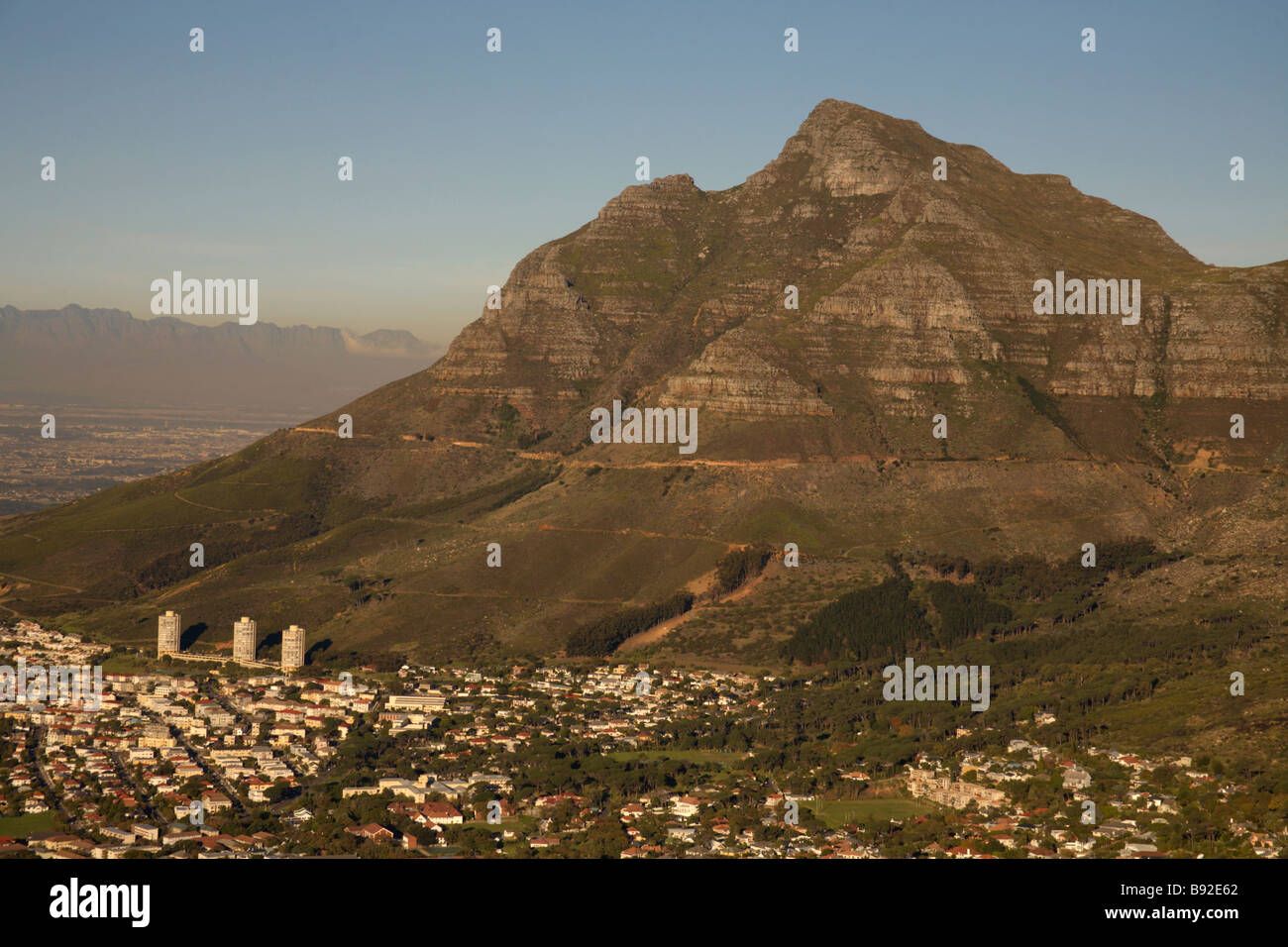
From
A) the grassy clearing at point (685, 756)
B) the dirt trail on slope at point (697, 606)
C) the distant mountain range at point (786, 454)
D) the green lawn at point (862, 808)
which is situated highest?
the distant mountain range at point (786, 454)

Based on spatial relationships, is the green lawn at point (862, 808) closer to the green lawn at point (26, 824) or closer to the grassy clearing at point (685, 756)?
the grassy clearing at point (685, 756)

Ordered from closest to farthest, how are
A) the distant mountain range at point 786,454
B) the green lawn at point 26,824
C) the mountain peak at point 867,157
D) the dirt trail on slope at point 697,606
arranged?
the green lawn at point 26,824 → the dirt trail on slope at point 697,606 → the distant mountain range at point 786,454 → the mountain peak at point 867,157

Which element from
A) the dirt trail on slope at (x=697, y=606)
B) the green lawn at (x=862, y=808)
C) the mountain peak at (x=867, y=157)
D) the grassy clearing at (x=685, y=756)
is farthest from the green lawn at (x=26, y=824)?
the mountain peak at (x=867, y=157)

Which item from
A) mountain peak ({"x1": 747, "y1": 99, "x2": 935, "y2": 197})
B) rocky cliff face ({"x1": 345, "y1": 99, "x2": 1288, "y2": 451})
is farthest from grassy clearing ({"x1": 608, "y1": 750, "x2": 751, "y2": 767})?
mountain peak ({"x1": 747, "y1": 99, "x2": 935, "y2": 197})

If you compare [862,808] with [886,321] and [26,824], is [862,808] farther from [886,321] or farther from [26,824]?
[886,321]

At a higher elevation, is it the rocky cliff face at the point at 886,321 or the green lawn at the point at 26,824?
the rocky cliff face at the point at 886,321

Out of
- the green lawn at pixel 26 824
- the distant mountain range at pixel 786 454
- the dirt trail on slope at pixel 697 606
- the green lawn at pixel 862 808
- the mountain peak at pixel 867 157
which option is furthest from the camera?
the mountain peak at pixel 867 157

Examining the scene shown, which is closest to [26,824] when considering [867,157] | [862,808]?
[862,808]

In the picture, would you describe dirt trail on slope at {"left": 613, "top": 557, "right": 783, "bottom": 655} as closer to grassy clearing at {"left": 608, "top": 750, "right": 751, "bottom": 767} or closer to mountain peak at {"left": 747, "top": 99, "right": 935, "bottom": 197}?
grassy clearing at {"left": 608, "top": 750, "right": 751, "bottom": 767}

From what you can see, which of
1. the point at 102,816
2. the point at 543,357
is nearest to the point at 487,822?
the point at 102,816
